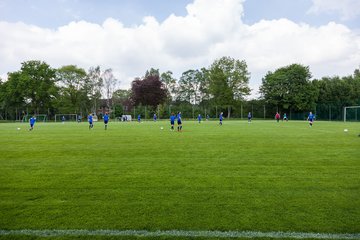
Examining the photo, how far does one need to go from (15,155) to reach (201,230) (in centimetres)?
907

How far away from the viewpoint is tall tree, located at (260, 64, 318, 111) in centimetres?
6109

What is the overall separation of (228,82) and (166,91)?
1778 centimetres

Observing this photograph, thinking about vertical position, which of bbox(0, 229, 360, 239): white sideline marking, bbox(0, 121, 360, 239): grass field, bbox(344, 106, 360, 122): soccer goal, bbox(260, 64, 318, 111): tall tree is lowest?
bbox(0, 229, 360, 239): white sideline marking

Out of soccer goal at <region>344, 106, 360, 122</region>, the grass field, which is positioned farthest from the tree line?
the grass field

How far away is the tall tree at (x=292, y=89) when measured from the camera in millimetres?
61094

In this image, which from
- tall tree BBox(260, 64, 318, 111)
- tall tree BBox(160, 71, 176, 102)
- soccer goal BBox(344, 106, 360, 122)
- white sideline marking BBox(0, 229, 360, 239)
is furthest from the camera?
tall tree BBox(160, 71, 176, 102)

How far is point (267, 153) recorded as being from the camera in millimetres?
9859

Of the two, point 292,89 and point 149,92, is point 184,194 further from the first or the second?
point 149,92

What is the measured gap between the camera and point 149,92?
7288 centimetres

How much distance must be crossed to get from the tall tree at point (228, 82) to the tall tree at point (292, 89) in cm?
735

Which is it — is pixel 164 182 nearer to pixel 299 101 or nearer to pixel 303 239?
pixel 303 239

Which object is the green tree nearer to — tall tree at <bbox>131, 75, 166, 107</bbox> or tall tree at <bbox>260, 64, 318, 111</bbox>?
tall tree at <bbox>131, 75, 166, 107</bbox>

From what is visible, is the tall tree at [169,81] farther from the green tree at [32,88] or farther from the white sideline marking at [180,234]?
the white sideline marking at [180,234]

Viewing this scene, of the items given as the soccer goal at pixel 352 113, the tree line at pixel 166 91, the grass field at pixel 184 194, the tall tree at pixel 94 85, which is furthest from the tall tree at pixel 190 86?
the grass field at pixel 184 194
